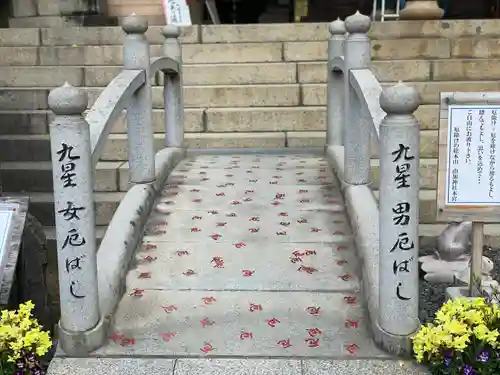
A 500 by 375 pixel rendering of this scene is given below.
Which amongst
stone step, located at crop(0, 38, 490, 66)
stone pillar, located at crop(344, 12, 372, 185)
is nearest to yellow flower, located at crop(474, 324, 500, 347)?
stone pillar, located at crop(344, 12, 372, 185)

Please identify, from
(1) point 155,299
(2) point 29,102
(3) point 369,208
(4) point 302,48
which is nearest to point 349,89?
(3) point 369,208

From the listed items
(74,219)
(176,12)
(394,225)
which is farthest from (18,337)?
(176,12)

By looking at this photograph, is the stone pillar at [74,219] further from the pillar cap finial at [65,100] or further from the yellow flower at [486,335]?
the yellow flower at [486,335]

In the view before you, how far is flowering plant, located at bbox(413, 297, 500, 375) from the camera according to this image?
121 inches

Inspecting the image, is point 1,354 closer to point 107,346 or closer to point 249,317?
point 107,346

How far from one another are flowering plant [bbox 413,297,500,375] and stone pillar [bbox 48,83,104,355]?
171cm

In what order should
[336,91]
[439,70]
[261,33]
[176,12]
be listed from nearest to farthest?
[336,91], [439,70], [261,33], [176,12]

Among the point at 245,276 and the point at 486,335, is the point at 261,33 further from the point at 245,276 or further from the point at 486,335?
the point at 486,335

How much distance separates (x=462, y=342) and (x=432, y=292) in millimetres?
2125

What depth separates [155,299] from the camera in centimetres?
404

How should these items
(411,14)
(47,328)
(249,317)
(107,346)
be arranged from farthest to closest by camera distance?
(411,14) < (47,328) < (249,317) < (107,346)

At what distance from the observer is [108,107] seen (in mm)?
4023

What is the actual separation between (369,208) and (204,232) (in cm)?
118

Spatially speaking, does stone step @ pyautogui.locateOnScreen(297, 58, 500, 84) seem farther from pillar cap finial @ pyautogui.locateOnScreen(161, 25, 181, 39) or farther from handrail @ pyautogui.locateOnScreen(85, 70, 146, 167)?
handrail @ pyautogui.locateOnScreen(85, 70, 146, 167)
